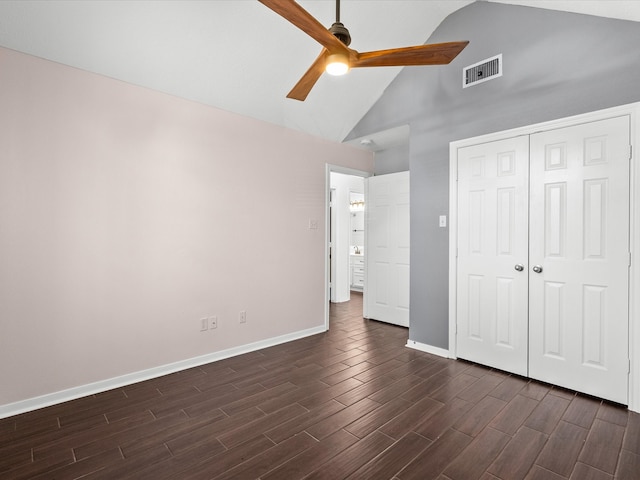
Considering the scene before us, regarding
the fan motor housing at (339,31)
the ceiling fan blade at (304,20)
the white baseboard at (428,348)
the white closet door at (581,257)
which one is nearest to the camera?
the ceiling fan blade at (304,20)

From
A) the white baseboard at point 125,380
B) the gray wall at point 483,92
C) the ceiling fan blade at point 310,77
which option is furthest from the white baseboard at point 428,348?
the ceiling fan blade at point 310,77

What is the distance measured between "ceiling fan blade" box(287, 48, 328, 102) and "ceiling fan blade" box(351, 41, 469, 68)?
0.67ft

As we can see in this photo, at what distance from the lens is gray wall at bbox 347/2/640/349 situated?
2574mm

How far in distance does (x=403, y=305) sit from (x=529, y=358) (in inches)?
72.2

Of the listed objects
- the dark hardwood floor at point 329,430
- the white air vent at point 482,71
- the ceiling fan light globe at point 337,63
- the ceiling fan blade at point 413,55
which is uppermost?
the white air vent at point 482,71

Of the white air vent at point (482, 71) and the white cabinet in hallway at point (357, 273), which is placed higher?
the white air vent at point (482, 71)

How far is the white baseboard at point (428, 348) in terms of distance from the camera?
356 centimetres

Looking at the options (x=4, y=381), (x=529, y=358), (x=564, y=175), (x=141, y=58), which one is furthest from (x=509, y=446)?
(x=141, y=58)

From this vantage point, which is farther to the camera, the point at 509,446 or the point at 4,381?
the point at 4,381

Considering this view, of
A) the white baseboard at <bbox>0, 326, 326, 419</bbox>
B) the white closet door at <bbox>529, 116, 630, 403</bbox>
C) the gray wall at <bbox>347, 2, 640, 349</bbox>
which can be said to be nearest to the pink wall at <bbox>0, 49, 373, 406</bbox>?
the white baseboard at <bbox>0, 326, 326, 419</bbox>

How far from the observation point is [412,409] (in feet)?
8.08

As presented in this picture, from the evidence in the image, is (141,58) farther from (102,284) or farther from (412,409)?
(412,409)

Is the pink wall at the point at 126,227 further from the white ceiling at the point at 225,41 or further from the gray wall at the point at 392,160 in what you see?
the gray wall at the point at 392,160

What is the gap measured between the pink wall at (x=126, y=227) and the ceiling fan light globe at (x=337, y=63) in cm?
187
